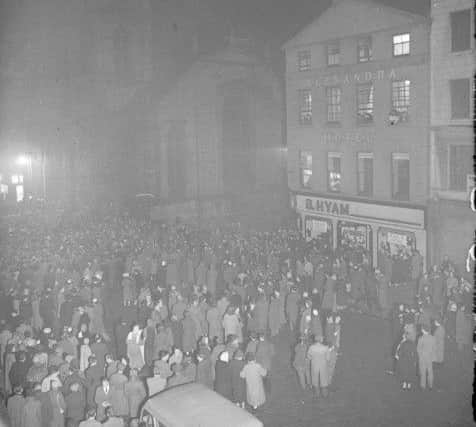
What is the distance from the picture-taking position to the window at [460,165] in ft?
82.5

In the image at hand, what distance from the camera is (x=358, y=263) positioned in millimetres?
23875

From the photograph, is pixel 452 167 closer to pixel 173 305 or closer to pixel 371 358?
pixel 371 358

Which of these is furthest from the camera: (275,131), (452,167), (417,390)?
(275,131)

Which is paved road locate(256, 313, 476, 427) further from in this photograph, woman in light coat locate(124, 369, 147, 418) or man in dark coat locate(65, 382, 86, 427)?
man in dark coat locate(65, 382, 86, 427)

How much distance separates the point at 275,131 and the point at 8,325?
2882 centimetres

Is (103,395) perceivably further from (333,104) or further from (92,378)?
(333,104)

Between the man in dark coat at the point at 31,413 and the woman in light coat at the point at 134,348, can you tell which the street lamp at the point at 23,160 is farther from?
the man in dark coat at the point at 31,413

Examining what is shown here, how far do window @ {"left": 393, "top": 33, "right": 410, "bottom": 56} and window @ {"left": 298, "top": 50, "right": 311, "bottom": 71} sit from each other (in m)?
5.65

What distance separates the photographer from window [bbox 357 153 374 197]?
96.5 ft

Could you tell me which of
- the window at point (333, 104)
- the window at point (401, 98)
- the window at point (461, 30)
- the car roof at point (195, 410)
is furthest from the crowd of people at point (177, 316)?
the window at point (461, 30)

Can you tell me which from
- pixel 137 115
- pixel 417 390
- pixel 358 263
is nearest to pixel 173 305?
pixel 417 390

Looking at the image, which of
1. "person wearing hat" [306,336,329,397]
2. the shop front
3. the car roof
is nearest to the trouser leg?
"person wearing hat" [306,336,329,397]

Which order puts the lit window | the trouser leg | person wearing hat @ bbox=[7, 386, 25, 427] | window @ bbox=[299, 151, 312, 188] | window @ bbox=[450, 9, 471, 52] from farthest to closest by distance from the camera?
1. the lit window
2. window @ bbox=[299, 151, 312, 188]
3. window @ bbox=[450, 9, 471, 52]
4. the trouser leg
5. person wearing hat @ bbox=[7, 386, 25, 427]

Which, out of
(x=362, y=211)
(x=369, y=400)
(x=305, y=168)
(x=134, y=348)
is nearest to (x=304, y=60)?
(x=305, y=168)
